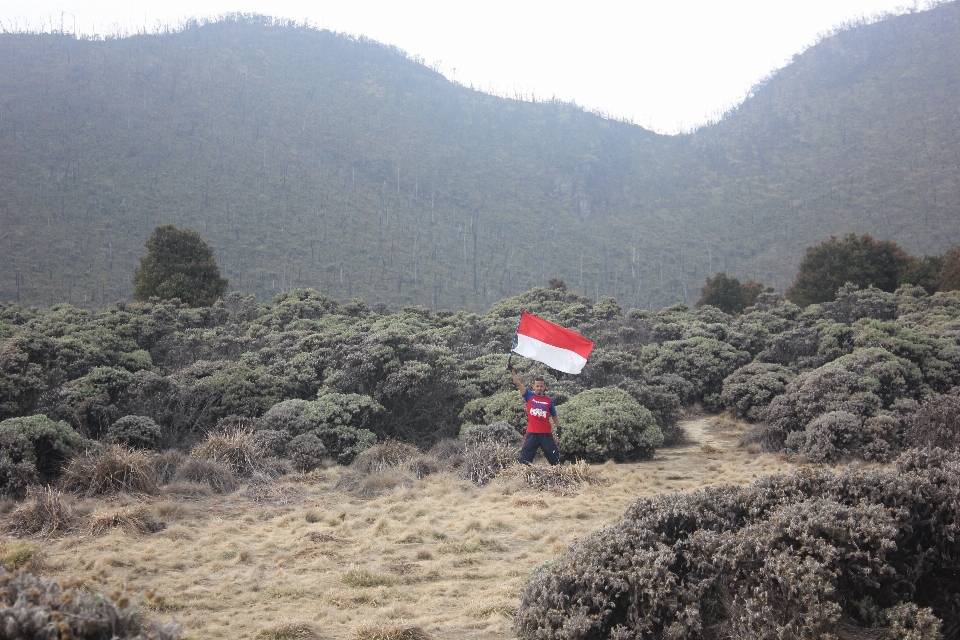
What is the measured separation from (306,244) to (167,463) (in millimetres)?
43155

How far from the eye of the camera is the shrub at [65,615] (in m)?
2.20

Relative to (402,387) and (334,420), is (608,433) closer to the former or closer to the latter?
(402,387)

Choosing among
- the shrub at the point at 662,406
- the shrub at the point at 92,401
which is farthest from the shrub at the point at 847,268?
the shrub at the point at 92,401

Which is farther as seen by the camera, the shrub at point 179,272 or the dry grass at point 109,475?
the shrub at point 179,272

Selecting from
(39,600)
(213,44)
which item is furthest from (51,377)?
(213,44)

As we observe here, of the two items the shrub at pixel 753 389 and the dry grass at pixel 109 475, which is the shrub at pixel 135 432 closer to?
the dry grass at pixel 109 475

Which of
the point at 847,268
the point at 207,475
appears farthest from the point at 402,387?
the point at 847,268

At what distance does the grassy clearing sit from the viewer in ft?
15.6

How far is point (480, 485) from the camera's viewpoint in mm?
9070

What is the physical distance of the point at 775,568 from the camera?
3.21m

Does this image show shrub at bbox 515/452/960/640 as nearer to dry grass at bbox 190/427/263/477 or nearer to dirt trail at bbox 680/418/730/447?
dry grass at bbox 190/427/263/477

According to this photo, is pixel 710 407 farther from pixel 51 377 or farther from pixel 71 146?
pixel 71 146

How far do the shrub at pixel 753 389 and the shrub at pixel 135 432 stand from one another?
1129cm

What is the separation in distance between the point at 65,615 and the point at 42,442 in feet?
25.0
